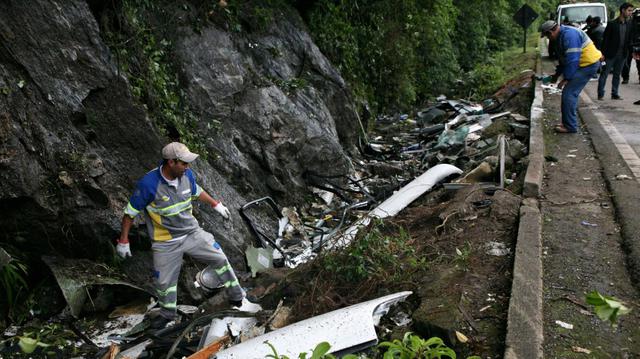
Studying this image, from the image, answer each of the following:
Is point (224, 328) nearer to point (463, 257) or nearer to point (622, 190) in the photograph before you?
point (463, 257)

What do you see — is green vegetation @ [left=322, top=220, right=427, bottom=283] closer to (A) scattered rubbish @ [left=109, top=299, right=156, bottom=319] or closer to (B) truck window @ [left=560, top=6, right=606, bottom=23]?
(A) scattered rubbish @ [left=109, top=299, right=156, bottom=319]

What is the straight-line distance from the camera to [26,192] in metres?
4.85

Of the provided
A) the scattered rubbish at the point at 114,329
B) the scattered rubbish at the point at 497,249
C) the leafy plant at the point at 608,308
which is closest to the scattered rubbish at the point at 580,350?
the scattered rubbish at the point at 497,249

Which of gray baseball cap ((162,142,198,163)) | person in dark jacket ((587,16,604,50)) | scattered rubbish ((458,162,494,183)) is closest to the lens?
gray baseball cap ((162,142,198,163))

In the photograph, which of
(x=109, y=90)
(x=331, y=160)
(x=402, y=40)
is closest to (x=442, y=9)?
(x=402, y=40)

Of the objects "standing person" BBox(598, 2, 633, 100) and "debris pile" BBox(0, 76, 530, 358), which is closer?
"debris pile" BBox(0, 76, 530, 358)

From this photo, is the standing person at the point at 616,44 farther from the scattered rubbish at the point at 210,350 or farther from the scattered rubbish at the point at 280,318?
the scattered rubbish at the point at 210,350

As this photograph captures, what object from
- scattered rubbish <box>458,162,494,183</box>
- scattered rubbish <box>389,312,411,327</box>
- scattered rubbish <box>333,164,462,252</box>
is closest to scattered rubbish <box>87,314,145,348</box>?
scattered rubbish <box>389,312,411,327</box>

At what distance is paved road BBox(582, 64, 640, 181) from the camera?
23.0 feet

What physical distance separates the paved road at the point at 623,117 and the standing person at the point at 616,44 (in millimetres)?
411

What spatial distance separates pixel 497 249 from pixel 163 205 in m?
2.93

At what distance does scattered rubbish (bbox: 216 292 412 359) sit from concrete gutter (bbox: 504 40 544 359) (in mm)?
913

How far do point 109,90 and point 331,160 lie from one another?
14.0 feet

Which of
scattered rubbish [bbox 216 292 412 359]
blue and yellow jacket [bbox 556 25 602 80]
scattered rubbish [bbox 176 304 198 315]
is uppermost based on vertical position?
blue and yellow jacket [bbox 556 25 602 80]
